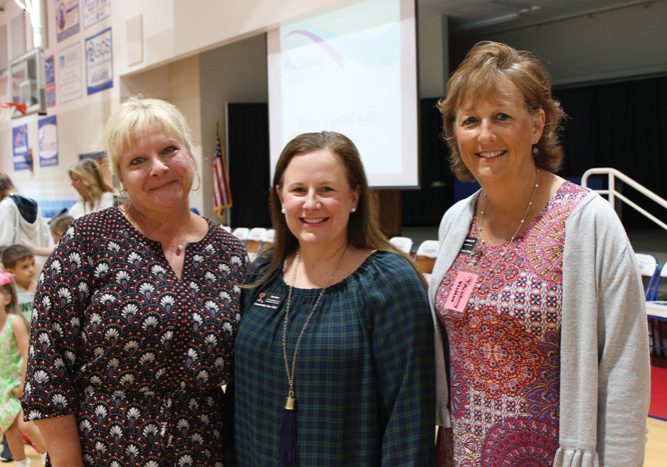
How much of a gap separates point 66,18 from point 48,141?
2661 mm

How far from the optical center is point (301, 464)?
1.68 metres

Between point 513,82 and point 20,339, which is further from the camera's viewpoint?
Answer: point 20,339

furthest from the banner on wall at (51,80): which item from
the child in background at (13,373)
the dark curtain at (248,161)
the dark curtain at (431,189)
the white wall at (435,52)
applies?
the child in background at (13,373)

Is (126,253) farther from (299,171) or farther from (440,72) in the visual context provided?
(440,72)

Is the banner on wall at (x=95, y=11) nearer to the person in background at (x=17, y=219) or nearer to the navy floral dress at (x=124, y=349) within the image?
the person in background at (x=17, y=219)

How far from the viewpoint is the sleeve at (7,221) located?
220 inches

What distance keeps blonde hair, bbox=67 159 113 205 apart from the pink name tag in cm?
404

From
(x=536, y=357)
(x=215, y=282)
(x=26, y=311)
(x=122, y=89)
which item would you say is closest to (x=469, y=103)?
(x=536, y=357)

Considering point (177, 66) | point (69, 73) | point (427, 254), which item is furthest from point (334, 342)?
point (69, 73)

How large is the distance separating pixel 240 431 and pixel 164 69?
11.3m

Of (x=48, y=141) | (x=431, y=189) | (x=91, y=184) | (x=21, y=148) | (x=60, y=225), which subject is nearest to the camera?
(x=91, y=184)

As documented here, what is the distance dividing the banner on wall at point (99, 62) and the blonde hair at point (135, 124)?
35.6ft

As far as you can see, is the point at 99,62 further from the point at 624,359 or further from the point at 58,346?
the point at 624,359

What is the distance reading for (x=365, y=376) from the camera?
1646 millimetres
